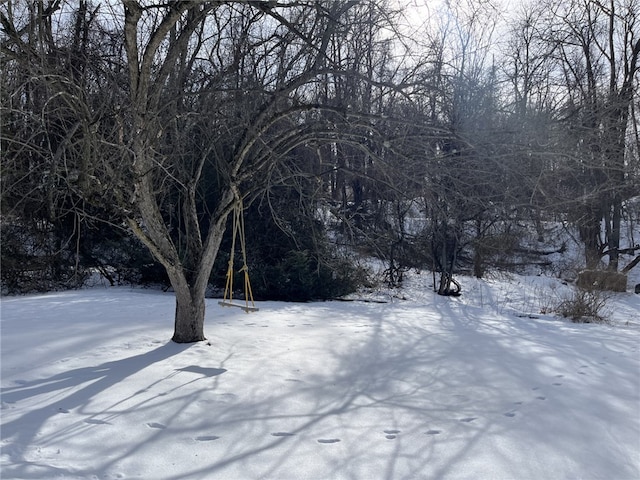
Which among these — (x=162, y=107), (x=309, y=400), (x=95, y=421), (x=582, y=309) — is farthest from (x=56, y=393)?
(x=582, y=309)

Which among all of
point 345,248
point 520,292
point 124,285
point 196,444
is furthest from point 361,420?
point 520,292

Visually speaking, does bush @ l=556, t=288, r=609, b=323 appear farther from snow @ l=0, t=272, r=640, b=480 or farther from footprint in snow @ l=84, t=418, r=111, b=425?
footprint in snow @ l=84, t=418, r=111, b=425

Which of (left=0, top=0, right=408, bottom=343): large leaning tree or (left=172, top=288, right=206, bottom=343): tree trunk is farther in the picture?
(left=172, top=288, right=206, bottom=343): tree trunk

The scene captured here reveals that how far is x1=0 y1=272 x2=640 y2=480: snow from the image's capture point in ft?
11.9

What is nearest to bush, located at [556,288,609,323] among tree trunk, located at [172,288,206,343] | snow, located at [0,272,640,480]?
snow, located at [0,272,640,480]

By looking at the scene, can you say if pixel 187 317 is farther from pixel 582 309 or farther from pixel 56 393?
pixel 582 309

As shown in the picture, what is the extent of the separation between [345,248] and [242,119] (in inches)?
284

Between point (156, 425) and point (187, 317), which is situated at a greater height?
point (187, 317)

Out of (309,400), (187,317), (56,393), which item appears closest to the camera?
(56,393)

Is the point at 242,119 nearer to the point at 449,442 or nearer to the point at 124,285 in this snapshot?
the point at 449,442

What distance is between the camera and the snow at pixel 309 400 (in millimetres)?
3625

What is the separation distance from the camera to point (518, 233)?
52.1ft

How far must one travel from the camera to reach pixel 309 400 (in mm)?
4945

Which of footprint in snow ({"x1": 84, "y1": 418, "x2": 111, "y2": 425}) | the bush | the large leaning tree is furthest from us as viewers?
the bush
